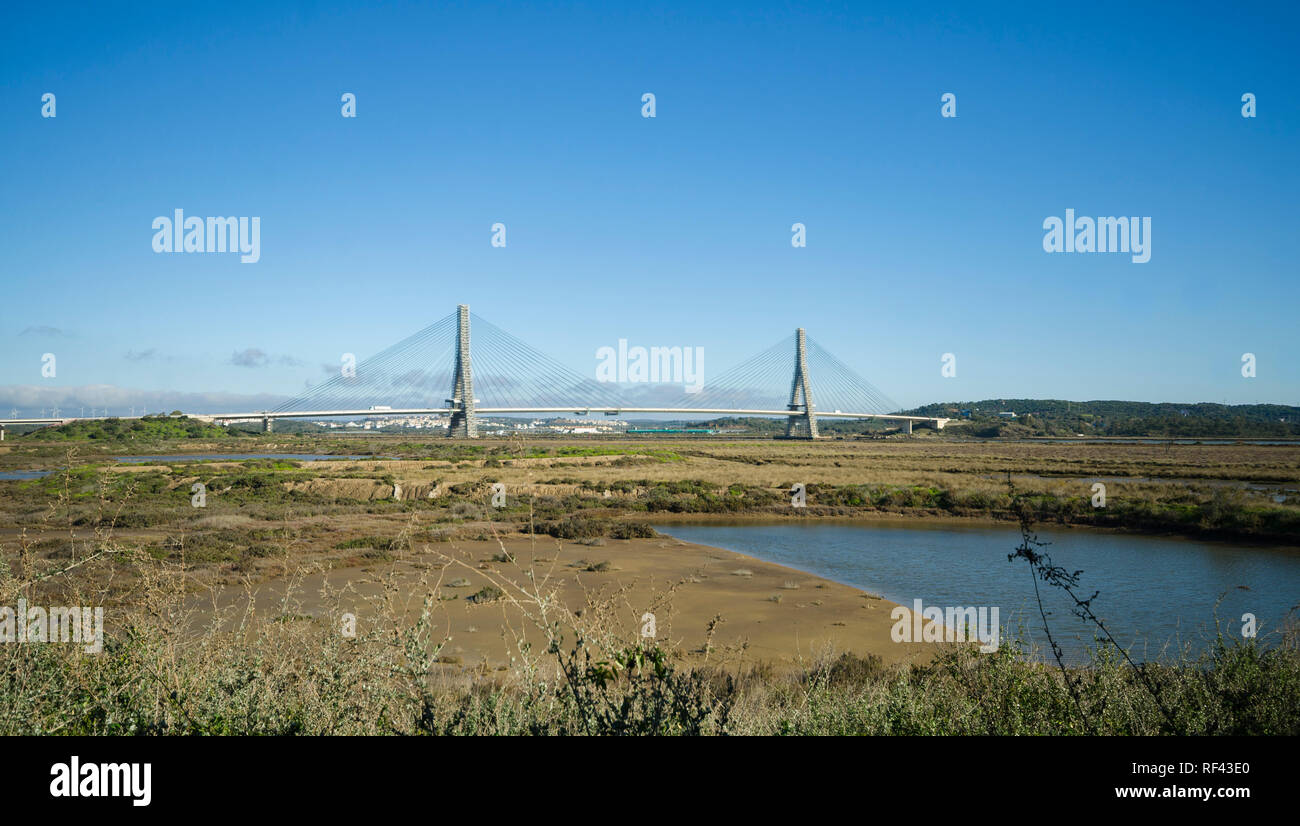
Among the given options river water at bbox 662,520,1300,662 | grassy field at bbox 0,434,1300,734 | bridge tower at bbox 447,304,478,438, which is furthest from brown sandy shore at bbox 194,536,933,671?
bridge tower at bbox 447,304,478,438

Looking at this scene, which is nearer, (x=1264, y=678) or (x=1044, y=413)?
(x=1264, y=678)

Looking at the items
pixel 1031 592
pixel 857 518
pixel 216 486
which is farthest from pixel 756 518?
pixel 216 486

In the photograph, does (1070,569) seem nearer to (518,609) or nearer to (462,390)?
(518,609)

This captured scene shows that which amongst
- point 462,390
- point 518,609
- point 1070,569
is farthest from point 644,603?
point 462,390

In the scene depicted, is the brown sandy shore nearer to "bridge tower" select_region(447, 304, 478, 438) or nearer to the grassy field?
the grassy field

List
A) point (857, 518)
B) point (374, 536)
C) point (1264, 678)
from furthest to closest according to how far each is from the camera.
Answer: point (857, 518)
point (374, 536)
point (1264, 678)
